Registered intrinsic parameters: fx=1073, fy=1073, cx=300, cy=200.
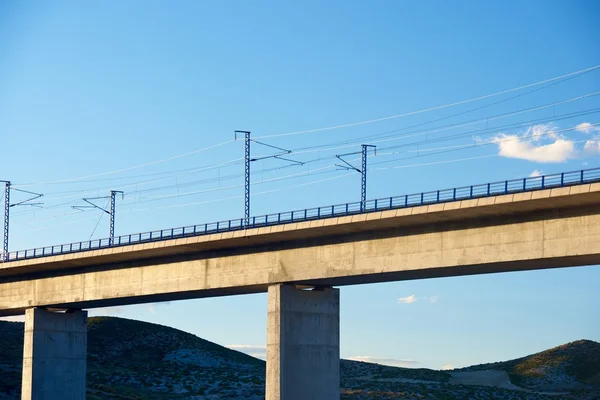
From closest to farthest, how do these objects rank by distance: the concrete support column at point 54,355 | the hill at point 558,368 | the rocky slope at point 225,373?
1. the concrete support column at point 54,355
2. the rocky slope at point 225,373
3. the hill at point 558,368

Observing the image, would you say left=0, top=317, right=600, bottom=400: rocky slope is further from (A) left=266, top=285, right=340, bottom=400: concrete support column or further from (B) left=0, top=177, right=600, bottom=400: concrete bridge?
(A) left=266, top=285, right=340, bottom=400: concrete support column

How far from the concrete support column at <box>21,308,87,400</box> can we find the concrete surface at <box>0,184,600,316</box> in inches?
107

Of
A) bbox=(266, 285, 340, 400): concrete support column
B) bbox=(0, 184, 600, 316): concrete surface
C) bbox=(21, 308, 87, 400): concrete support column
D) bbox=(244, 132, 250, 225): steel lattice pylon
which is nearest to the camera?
bbox=(0, 184, 600, 316): concrete surface

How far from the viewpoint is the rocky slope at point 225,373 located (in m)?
116

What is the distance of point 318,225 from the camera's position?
63.4 meters

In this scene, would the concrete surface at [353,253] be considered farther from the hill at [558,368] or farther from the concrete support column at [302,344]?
the hill at [558,368]

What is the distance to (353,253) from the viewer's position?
6356 cm

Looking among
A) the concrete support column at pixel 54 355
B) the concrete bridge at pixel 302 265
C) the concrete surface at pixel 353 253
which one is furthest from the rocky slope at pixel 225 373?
the concrete surface at pixel 353 253

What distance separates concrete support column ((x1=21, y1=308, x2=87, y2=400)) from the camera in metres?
87.4

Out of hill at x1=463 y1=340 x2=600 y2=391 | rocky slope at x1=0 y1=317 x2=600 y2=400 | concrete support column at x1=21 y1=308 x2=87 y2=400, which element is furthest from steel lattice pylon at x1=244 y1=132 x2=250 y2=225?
Answer: hill at x1=463 y1=340 x2=600 y2=391

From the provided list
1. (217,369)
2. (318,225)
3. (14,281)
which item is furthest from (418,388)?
(318,225)

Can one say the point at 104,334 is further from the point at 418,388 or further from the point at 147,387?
the point at 418,388

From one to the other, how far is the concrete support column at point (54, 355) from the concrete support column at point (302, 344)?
28.6 metres

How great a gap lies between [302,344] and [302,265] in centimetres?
493
